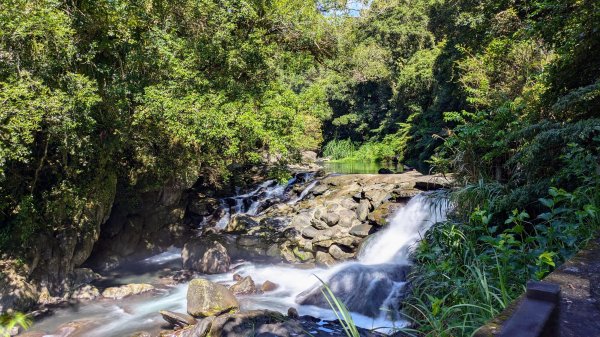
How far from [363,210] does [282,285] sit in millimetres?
3786

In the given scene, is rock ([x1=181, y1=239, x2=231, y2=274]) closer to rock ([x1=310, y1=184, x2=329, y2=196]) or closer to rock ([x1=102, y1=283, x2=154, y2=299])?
rock ([x1=102, y1=283, x2=154, y2=299])

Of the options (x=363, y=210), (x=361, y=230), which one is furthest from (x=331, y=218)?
(x=361, y=230)

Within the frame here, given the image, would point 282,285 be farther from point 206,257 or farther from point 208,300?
point 206,257

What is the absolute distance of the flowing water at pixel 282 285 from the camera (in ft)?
23.5

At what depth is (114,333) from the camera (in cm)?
692

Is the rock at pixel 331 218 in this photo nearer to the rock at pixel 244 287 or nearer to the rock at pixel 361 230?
the rock at pixel 361 230

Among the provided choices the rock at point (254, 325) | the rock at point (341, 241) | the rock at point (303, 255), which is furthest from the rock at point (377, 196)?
the rock at point (254, 325)

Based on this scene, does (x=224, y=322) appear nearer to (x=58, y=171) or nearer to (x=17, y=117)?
(x=17, y=117)

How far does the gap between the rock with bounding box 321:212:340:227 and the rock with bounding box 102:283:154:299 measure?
16.6ft

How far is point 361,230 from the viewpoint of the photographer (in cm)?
1077

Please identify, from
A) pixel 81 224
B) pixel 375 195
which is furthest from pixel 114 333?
pixel 375 195

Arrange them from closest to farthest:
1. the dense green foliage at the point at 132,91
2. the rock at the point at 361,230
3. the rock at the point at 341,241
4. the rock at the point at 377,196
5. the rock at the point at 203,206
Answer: the dense green foliage at the point at 132,91 < the rock at the point at 341,241 < the rock at the point at 361,230 < the rock at the point at 377,196 < the rock at the point at 203,206

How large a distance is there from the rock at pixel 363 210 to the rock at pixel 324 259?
1.85 meters

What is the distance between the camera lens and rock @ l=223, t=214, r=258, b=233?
12.5 metres
